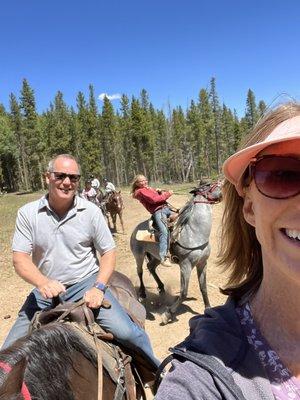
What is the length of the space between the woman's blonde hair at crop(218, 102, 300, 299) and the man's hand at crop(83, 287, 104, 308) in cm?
169

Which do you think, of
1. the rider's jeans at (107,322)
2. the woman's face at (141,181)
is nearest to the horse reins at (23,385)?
the rider's jeans at (107,322)

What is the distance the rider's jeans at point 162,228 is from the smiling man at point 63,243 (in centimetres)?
331

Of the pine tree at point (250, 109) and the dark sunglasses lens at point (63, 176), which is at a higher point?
the pine tree at point (250, 109)

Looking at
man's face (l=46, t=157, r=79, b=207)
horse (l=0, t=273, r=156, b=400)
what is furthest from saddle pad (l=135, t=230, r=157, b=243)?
horse (l=0, t=273, r=156, b=400)

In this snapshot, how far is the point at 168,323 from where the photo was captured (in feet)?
22.5

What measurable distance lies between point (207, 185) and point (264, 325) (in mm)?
5822

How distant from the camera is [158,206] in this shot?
24.2 ft

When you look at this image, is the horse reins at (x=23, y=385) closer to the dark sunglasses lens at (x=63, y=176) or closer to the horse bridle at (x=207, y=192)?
the dark sunglasses lens at (x=63, y=176)

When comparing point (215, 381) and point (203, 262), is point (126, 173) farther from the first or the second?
point (215, 381)

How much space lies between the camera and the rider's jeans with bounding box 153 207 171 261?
6957 mm

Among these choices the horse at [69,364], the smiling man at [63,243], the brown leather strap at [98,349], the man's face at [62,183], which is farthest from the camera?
the man's face at [62,183]

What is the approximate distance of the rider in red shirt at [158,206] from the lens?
6992mm

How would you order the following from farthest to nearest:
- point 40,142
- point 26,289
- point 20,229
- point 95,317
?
point 40,142 < point 26,289 < point 20,229 < point 95,317

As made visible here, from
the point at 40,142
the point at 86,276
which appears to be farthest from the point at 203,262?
the point at 40,142
